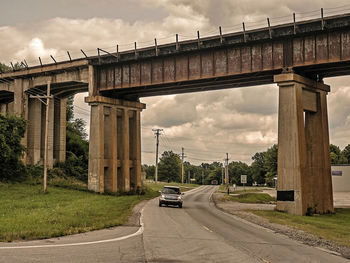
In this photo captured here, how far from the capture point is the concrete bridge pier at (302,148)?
106 ft

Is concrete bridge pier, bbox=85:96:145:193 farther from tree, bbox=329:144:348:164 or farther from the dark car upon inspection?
tree, bbox=329:144:348:164

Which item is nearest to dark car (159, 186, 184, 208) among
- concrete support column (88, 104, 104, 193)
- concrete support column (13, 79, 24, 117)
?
concrete support column (88, 104, 104, 193)

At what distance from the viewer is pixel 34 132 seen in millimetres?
51938

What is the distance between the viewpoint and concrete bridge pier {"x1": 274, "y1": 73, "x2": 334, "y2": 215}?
106 feet

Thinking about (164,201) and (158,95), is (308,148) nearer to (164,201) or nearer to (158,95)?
(164,201)

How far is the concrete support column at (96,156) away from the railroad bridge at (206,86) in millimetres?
106

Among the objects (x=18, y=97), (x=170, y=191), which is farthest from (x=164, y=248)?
(x=18, y=97)

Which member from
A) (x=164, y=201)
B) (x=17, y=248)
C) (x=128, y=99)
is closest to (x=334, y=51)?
(x=164, y=201)

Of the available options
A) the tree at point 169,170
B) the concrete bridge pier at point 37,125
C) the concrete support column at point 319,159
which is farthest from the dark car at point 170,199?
the tree at point 169,170

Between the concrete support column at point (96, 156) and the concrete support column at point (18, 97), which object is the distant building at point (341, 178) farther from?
the concrete support column at point (18, 97)

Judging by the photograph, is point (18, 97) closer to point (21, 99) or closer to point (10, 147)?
point (21, 99)

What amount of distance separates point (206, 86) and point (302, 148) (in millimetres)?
14257

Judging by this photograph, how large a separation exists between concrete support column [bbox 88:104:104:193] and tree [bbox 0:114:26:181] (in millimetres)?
7371

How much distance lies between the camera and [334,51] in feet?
107
